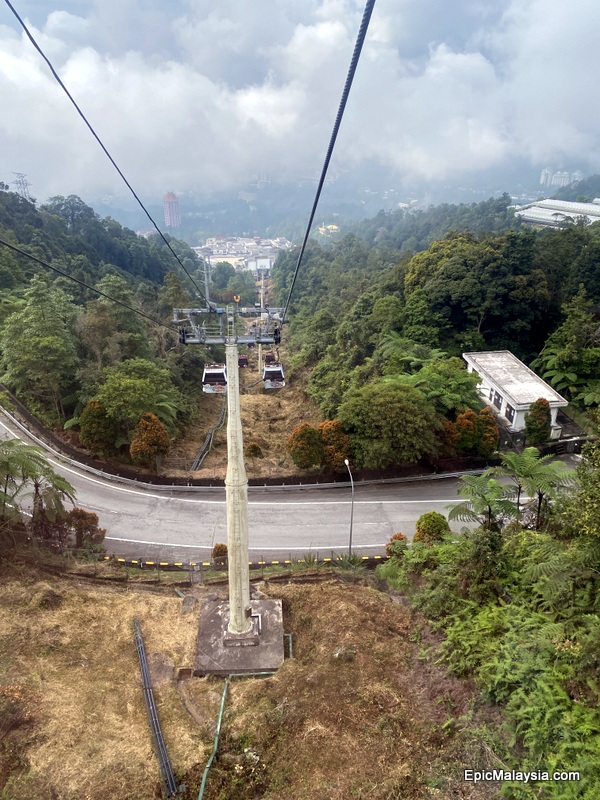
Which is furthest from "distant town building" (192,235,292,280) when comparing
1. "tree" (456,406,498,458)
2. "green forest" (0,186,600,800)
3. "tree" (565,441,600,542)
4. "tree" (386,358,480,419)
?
"tree" (565,441,600,542)

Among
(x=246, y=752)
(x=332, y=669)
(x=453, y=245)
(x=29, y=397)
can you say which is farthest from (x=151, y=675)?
(x=453, y=245)

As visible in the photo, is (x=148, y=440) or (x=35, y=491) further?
(x=148, y=440)

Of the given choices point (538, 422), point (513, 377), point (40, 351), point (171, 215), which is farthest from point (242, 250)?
point (538, 422)

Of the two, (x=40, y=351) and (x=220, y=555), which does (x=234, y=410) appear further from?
(x=40, y=351)

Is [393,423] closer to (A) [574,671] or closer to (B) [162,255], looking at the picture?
(A) [574,671]

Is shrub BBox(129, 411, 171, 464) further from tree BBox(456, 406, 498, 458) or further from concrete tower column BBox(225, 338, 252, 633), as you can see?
tree BBox(456, 406, 498, 458)

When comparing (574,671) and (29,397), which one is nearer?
(574,671)
